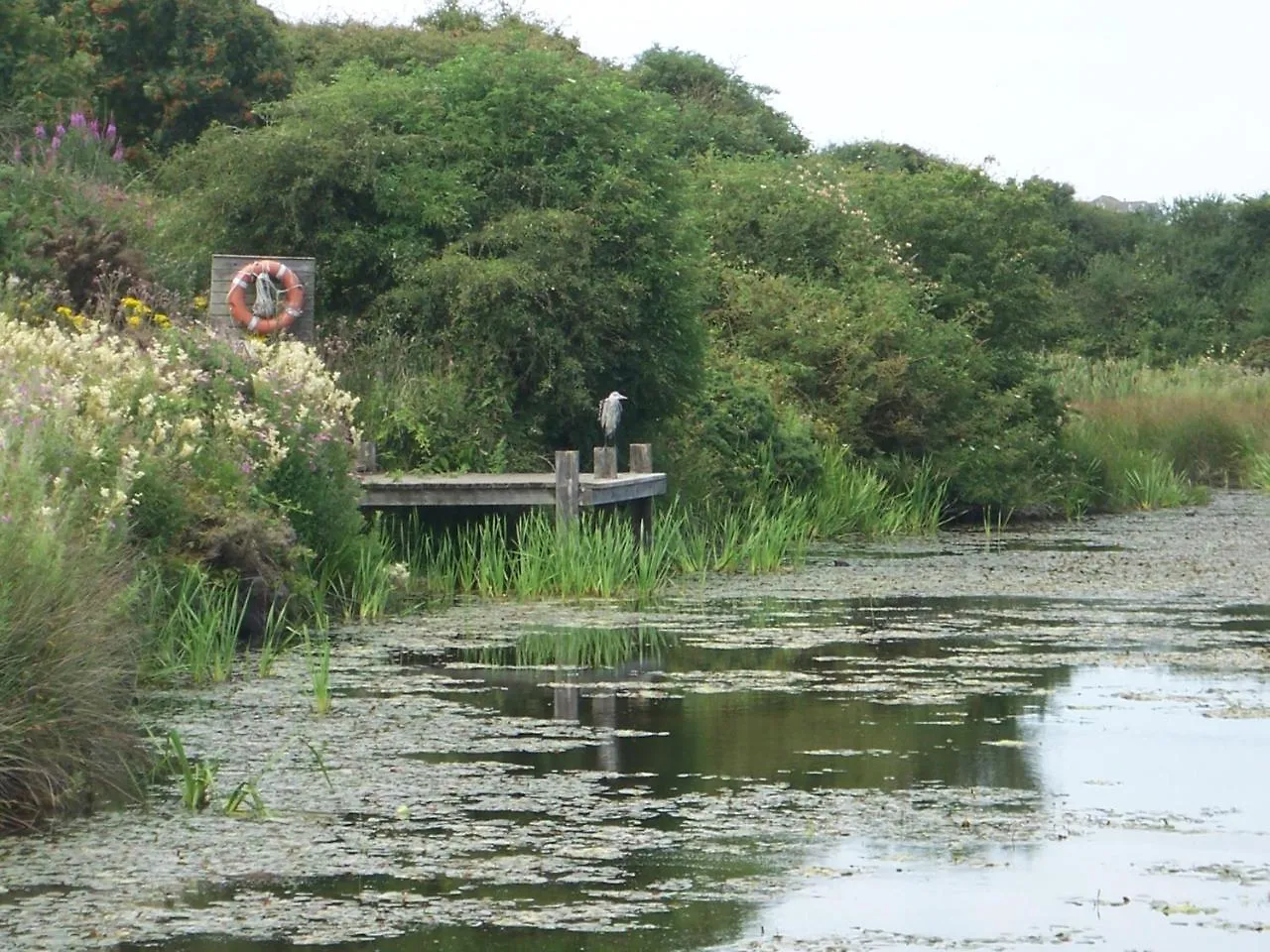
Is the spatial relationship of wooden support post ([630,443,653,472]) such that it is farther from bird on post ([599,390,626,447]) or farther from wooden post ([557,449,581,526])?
wooden post ([557,449,581,526])

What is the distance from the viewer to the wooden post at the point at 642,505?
17406mm

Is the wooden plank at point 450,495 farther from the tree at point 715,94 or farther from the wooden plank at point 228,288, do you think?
the tree at point 715,94

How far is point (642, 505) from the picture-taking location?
57.9ft

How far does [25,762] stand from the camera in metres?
7.20

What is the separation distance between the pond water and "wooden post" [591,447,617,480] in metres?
3.08

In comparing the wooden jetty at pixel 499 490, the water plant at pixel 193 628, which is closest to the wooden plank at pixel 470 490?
the wooden jetty at pixel 499 490

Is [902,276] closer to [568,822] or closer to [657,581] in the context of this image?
[657,581]

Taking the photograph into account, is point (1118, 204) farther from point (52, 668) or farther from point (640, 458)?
point (52, 668)

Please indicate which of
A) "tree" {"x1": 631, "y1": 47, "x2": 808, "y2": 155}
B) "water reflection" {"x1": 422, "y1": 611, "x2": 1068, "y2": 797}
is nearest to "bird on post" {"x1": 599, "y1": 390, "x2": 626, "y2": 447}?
"water reflection" {"x1": 422, "y1": 611, "x2": 1068, "y2": 797}

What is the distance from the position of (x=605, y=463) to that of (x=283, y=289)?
295cm

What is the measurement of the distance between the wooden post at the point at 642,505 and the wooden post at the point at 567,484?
174 centimetres

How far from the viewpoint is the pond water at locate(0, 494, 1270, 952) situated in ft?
20.0

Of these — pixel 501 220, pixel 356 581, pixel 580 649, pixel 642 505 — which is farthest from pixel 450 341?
pixel 580 649

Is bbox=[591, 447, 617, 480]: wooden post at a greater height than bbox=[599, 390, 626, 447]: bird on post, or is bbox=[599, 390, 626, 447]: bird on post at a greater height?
bbox=[599, 390, 626, 447]: bird on post
